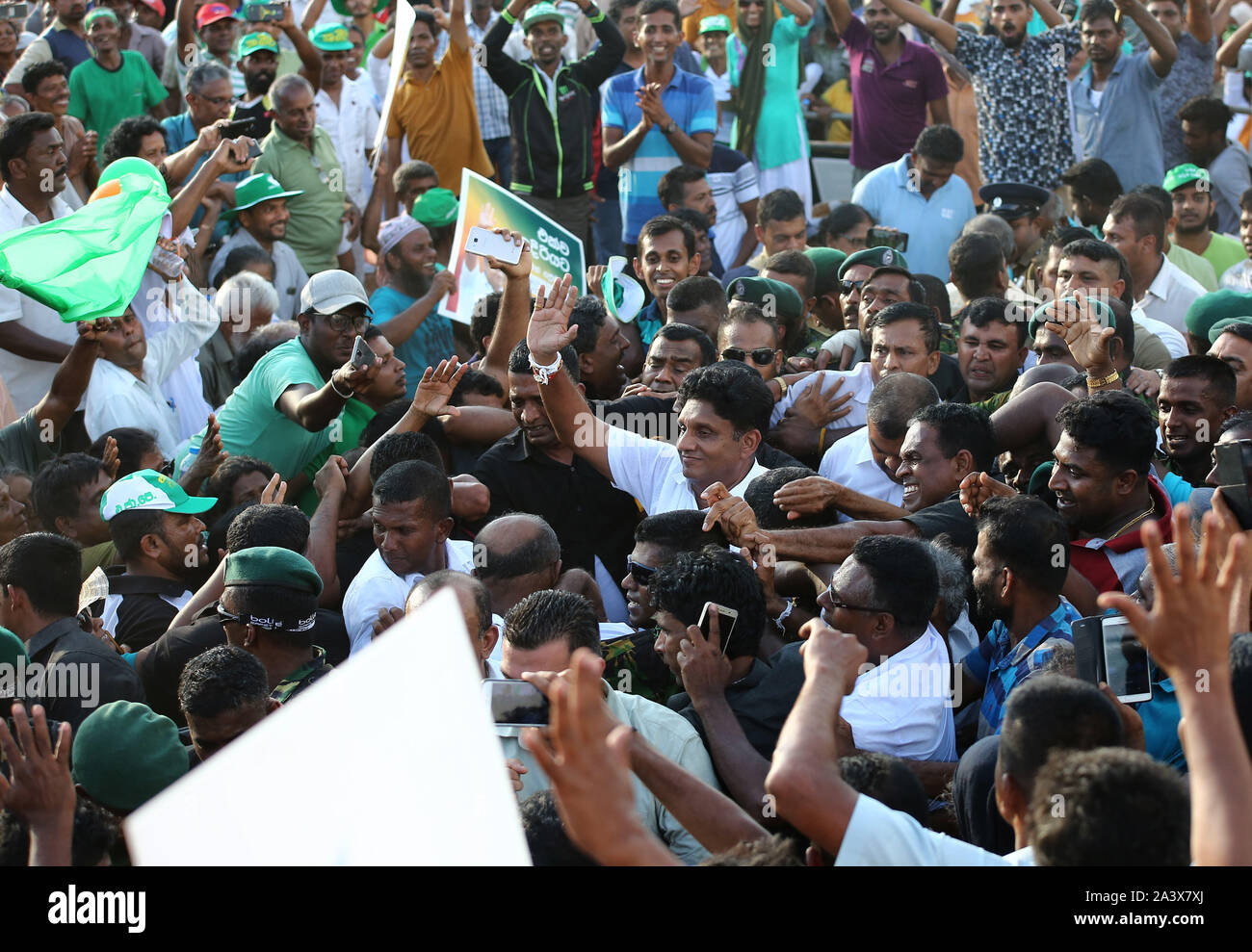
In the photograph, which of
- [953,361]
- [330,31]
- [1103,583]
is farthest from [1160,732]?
[330,31]

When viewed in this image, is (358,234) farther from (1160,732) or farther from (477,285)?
(1160,732)

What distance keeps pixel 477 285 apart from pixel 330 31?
393cm

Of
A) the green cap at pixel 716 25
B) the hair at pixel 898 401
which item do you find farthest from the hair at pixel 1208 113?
the hair at pixel 898 401

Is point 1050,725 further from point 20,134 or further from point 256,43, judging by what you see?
point 256,43

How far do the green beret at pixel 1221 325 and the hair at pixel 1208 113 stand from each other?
13.1 feet

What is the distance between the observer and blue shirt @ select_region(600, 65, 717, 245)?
931cm

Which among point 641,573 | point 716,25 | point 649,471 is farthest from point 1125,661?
point 716,25

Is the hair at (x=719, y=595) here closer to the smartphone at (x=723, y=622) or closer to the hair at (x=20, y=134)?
the smartphone at (x=723, y=622)

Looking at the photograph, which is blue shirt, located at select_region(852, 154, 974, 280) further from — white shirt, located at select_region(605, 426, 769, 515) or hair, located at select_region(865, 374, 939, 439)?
white shirt, located at select_region(605, 426, 769, 515)

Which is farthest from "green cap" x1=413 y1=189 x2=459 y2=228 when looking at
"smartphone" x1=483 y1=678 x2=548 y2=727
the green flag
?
"smartphone" x1=483 y1=678 x2=548 y2=727

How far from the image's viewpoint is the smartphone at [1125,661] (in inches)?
139

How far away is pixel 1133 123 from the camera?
9852mm

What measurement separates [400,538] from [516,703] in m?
1.58

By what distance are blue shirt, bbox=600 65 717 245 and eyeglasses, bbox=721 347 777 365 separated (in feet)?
10.7
